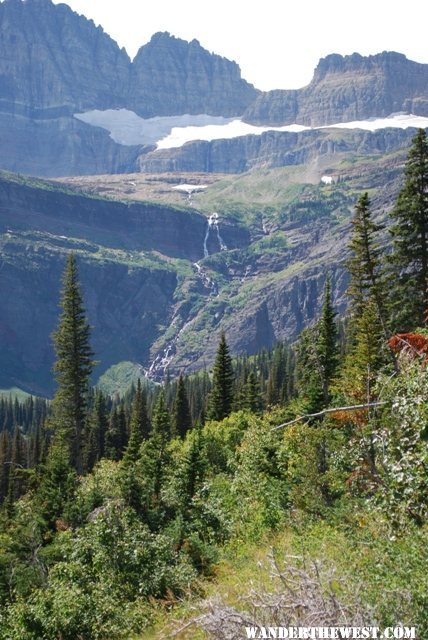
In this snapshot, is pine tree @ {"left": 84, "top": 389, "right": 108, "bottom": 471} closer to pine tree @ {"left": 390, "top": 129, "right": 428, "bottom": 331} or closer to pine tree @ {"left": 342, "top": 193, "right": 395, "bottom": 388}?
pine tree @ {"left": 342, "top": 193, "right": 395, "bottom": 388}

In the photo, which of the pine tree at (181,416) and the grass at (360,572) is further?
the pine tree at (181,416)

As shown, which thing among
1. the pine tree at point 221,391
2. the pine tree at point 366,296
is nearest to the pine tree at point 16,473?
the pine tree at point 221,391

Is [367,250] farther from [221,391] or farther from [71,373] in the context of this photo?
[221,391]

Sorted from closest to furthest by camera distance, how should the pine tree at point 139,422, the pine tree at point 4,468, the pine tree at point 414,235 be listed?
the pine tree at point 414,235 → the pine tree at point 139,422 → the pine tree at point 4,468

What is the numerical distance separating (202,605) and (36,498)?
100 ft

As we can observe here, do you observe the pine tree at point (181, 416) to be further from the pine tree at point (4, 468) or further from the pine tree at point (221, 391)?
the pine tree at point (4, 468)

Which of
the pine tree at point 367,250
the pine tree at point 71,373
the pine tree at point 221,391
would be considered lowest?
the pine tree at point 221,391

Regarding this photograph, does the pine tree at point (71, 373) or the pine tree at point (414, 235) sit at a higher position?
the pine tree at point (414, 235)

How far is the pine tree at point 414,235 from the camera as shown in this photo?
41438mm

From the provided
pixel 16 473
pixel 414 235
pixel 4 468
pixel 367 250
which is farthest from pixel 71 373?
pixel 4 468

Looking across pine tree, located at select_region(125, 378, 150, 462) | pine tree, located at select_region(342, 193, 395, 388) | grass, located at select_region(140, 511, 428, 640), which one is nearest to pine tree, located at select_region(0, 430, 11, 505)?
pine tree, located at select_region(125, 378, 150, 462)

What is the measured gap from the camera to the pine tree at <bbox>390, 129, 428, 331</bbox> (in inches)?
1631

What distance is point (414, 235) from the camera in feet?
137

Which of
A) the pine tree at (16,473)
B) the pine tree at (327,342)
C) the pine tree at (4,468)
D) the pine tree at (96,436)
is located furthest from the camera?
the pine tree at (4,468)
